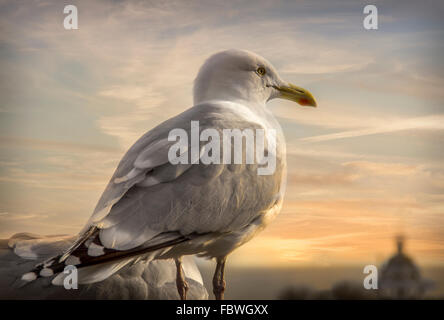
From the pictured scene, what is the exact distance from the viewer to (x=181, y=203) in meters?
1.72

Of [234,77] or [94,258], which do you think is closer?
[94,258]

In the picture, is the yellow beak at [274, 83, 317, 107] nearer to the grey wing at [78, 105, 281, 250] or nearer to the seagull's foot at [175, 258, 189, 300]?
the grey wing at [78, 105, 281, 250]

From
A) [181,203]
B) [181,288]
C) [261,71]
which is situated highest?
[261,71]

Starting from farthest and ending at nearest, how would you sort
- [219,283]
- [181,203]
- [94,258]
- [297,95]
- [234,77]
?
[297,95], [234,77], [219,283], [181,203], [94,258]

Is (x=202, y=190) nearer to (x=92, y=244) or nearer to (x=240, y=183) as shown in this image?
(x=240, y=183)

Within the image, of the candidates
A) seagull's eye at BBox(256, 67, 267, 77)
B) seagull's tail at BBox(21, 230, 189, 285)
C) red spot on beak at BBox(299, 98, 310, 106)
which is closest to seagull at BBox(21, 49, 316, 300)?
seagull's tail at BBox(21, 230, 189, 285)

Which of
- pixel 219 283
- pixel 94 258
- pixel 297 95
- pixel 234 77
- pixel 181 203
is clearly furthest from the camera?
pixel 297 95

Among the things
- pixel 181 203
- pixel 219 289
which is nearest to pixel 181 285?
pixel 219 289

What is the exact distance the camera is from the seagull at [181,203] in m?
1.65

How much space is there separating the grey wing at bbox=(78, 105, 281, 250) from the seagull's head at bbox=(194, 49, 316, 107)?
336 millimetres

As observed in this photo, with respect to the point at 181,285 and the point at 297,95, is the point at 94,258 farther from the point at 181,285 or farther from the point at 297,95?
the point at 297,95

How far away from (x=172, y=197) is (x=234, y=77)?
2.46ft

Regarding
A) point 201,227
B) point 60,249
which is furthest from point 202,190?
point 60,249

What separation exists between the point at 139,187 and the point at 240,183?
13.9 inches
